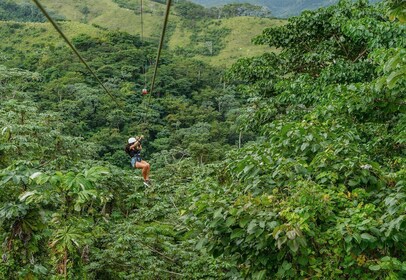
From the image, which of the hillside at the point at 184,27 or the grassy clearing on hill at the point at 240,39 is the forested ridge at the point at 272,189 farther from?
the hillside at the point at 184,27

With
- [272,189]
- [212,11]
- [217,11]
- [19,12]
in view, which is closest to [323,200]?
[272,189]

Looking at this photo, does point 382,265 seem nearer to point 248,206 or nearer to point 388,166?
point 248,206

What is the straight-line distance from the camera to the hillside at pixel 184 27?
249ft

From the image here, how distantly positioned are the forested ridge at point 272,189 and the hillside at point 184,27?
62.6 metres

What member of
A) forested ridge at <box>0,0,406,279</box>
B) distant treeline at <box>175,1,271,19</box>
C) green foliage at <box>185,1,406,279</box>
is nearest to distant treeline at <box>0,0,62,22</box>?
distant treeline at <box>175,1,271,19</box>

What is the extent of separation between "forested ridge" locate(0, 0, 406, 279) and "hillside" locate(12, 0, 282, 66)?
62.6 meters

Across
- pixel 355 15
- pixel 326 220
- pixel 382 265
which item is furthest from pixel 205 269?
pixel 355 15

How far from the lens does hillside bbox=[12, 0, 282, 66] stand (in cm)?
7575

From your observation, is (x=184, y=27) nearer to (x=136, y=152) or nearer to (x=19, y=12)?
(x=19, y=12)

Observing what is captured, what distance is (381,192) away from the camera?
3582mm

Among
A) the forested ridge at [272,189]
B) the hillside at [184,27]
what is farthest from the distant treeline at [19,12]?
the forested ridge at [272,189]

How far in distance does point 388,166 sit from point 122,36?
179ft

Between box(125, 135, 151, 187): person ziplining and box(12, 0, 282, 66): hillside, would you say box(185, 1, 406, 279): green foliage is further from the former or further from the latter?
box(12, 0, 282, 66): hillside

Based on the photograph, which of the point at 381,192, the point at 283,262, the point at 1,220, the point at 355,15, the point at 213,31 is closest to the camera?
the point at 283,262
